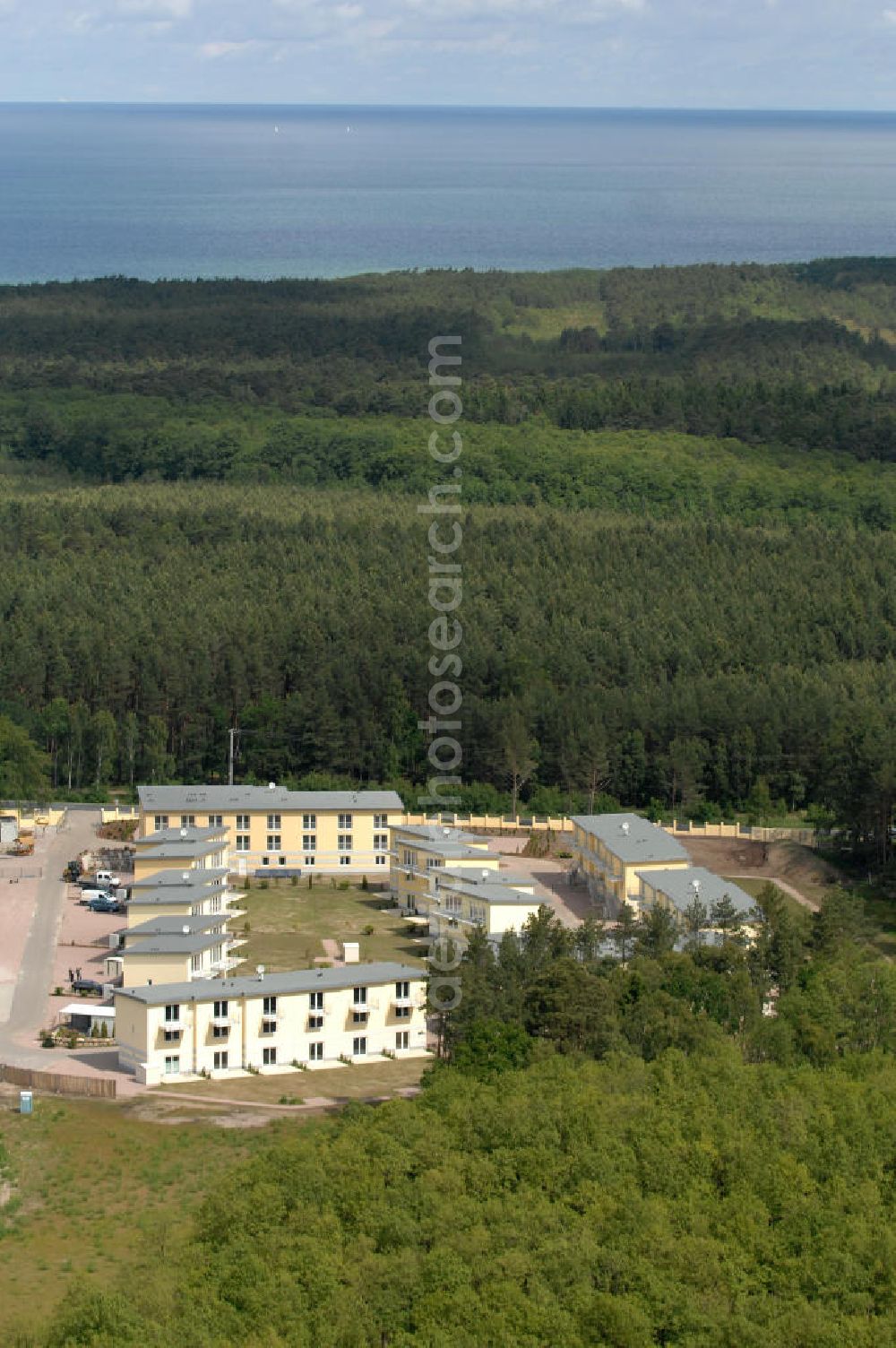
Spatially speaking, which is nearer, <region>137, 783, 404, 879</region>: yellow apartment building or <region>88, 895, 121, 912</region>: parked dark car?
<region>88, 895, 121, 912</region>: parked dark car

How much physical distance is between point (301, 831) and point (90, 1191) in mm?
18078

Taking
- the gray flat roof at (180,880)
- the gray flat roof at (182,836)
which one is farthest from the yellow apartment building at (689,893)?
the gray flat roof at (182,836)

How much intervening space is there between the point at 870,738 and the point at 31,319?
92.2m

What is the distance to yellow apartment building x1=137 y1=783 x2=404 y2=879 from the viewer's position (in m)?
48.5

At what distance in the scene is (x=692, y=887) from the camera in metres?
42.3

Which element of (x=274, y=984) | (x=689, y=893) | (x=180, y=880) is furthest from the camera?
(x=180, y=880)

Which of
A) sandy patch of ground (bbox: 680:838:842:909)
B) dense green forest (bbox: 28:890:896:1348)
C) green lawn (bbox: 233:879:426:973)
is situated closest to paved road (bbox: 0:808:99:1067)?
green lawn (bbox: 233:879:426:973)

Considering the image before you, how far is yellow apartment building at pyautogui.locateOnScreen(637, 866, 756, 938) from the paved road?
11.8 metres

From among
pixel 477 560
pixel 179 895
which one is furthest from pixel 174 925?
pixel 477 560

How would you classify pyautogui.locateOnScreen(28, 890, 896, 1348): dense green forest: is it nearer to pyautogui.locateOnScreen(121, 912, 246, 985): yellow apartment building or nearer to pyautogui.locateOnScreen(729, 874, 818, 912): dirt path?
pyautogui.locateOnScreen(121, 912, 246, 985): yellow apartment building

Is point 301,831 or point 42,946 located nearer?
point 42,946

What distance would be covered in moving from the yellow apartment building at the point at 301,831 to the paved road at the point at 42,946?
7.40ft

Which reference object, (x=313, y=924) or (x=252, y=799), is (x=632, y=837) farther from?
(x=252, y=799)

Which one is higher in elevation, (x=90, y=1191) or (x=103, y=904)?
(x=103, y=904)
